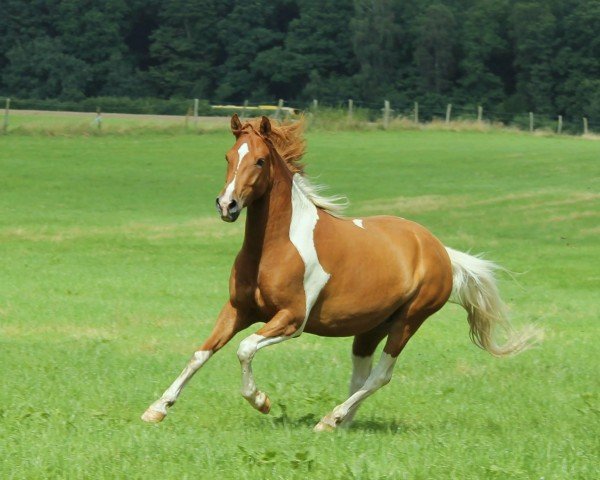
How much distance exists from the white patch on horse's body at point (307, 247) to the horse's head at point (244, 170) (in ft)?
1.16

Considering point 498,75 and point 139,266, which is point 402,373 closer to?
point 139,266

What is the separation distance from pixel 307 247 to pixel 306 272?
0.60ft

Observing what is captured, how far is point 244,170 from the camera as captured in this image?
26.2ft

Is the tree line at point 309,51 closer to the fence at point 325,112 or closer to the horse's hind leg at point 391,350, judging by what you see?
the fence at point 325,112

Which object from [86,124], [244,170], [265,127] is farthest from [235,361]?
[86,124]

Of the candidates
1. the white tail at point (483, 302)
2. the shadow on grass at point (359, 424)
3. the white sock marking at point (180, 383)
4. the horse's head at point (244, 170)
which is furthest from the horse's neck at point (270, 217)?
the white tail at point (483, 302)

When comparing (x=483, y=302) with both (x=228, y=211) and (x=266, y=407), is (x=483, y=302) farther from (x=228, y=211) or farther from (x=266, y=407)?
(x=228, y=211)

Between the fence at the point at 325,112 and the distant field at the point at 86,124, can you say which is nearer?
the distant field at the point at 86,124

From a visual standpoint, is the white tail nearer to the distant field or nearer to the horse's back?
the horse's back

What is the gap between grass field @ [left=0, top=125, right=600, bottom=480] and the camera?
22.9 ft

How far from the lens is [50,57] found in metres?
93.2

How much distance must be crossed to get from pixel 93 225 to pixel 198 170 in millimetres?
12276

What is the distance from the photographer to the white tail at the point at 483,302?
9.98 metres

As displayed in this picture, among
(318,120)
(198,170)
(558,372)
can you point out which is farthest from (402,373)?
(318,120)
